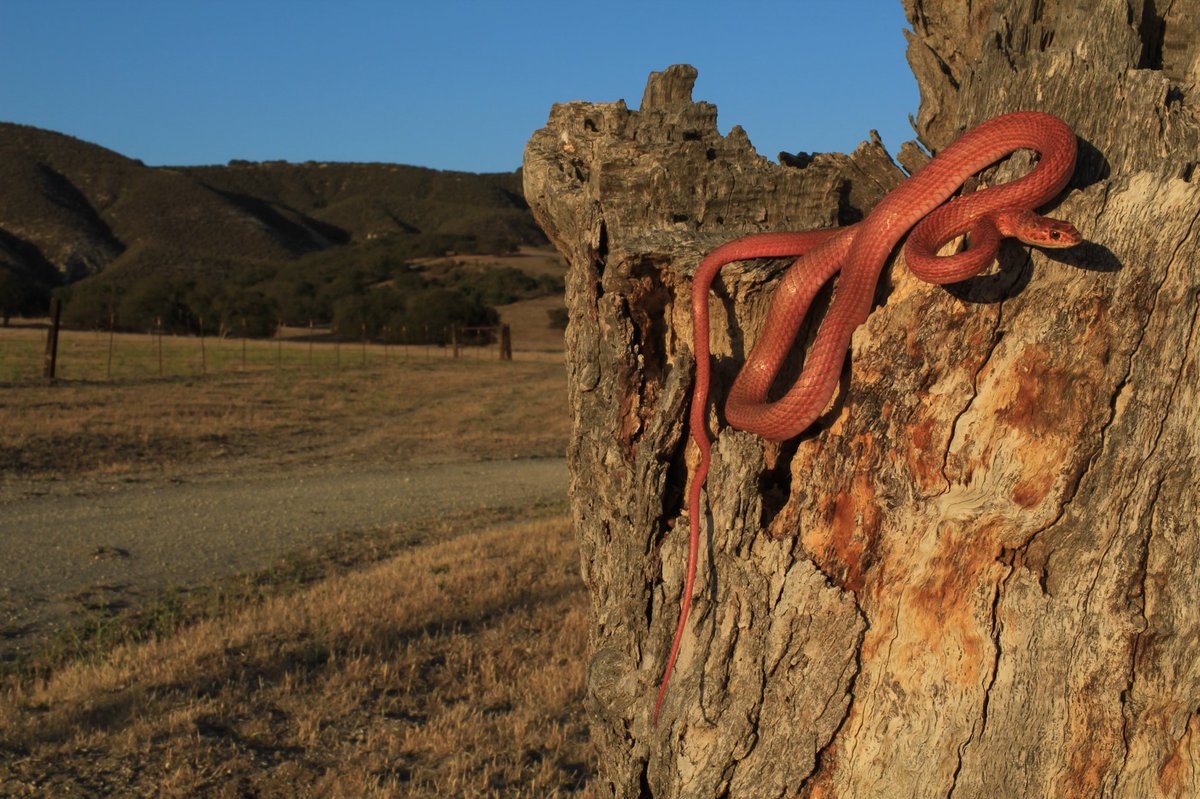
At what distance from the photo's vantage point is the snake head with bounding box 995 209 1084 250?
7.64 ft

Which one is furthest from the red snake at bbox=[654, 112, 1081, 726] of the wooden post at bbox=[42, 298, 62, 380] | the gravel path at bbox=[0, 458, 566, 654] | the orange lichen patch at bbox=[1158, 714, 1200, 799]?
the wooden post at bbox=[42, 298, 62, 380]

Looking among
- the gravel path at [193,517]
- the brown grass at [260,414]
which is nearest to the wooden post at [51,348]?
the brown grass at [260,414]

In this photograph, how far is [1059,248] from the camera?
95.8 inches

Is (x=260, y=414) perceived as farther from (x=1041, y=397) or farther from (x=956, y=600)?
(x=1041, y=397)

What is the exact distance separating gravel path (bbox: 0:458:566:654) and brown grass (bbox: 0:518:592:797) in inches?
66.5

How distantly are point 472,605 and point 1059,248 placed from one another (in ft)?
19.7

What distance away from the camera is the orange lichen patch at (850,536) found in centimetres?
273

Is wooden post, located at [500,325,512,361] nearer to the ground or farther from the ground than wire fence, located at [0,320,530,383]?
farther from the ground

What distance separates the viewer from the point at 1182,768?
266cm

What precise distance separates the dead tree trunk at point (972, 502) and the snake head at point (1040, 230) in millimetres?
129

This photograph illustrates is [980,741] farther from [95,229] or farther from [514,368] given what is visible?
[95,229]

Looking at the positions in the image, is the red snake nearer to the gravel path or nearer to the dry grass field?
the dry grass field

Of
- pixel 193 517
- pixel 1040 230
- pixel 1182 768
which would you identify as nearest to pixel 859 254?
pixel 1040 230

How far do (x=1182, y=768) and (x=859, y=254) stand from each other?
1645mm
